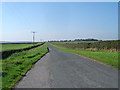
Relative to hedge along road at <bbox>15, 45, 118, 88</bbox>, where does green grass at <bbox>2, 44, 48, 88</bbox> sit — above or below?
below

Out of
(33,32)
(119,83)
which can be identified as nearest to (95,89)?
(119,83)

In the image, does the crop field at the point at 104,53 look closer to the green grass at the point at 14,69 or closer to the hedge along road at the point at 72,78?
the hedge along road at the point at 72,78

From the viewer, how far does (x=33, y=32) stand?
104m

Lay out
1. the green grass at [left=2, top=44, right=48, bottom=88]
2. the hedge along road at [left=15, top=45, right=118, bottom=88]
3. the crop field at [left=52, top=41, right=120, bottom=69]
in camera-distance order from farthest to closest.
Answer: the crop field at [left=52, top=41, right=120, bottom=69], the green grass at [left=2, top=44, right=48, bottom=88], the hedge along road at [left=15, top=45, right=118, bottom=88]

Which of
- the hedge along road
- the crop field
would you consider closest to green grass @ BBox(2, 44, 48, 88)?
the hedge along road

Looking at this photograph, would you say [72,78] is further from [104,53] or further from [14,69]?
[104,53]

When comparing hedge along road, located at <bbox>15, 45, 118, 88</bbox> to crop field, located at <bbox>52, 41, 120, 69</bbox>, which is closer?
hedge along road, located at <bbox>15, 45, 118, 88</bbox>

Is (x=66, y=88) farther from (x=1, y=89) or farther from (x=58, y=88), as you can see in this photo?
(x=1, y=89)

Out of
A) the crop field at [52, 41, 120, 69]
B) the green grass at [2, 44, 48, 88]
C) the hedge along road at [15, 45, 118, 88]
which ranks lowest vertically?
the green grass at [2, 44, 48, 88]

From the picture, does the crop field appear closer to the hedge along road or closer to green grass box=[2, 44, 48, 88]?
the hedge along road

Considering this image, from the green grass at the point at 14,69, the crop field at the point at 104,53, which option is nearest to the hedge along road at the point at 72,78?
the green grass at the point at 14,69

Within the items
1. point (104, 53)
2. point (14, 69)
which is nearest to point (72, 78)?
point (14, 69)

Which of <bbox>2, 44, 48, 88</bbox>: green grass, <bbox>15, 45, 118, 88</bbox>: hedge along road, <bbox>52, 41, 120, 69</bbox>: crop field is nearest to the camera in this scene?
<bbox>15, 45, 118, 88</bbox>: hedge along road

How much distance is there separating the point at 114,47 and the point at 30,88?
2981 centimetres
